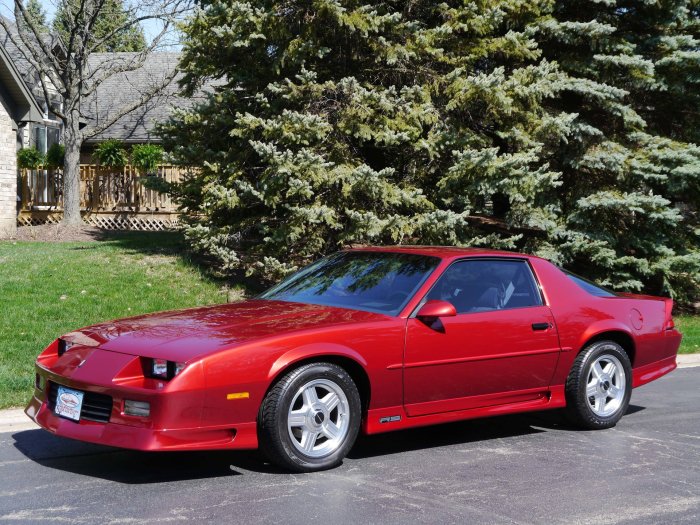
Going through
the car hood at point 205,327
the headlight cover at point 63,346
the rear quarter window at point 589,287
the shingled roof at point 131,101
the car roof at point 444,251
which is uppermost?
the shingled roof at point 131,101

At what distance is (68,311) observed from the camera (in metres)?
12.0

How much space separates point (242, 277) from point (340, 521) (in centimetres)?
1101

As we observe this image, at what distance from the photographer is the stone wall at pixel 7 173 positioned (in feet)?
75.2

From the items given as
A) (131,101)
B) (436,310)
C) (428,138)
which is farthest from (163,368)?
(131,101)

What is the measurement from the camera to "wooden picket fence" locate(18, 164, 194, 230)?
26109 millimetres

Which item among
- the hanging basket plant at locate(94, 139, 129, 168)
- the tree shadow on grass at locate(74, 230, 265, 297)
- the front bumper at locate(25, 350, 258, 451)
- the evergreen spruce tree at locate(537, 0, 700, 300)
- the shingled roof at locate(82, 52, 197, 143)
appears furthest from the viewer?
the shingled roof at locate(82, 52, 197, 143)

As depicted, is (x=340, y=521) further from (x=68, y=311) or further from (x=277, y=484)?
(x=68, y=311)

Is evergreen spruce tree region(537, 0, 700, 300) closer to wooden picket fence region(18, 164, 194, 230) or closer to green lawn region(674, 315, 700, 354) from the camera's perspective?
green lawn region(674, 315, 700, 354)

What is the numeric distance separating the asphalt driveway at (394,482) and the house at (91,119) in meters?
10.7

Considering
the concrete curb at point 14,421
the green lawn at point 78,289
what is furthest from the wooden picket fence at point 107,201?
the concrete curb at point 14,421

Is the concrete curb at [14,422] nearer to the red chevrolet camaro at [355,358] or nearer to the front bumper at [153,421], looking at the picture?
the red chevrolet camaro at [355,358]

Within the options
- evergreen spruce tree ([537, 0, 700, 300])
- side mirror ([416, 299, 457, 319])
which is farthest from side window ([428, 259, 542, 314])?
evergreen spruce tree ([537, 0, 700, 300])

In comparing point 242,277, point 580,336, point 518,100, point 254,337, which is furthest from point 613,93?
point 254,337

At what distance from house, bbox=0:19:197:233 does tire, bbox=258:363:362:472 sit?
1113 centimetres
